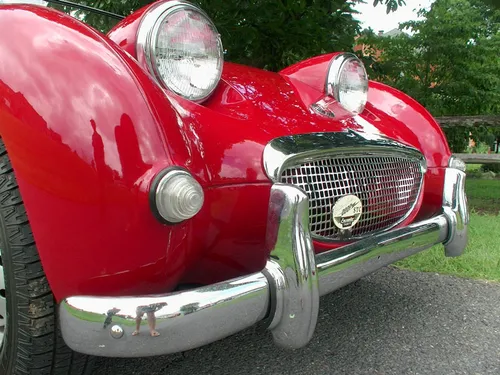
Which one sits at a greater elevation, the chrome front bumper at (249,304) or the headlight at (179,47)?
the headlight at (179,47)

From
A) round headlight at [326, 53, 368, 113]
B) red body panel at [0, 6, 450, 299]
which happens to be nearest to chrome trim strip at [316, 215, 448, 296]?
red body panel at [0, 6, 450, 299]

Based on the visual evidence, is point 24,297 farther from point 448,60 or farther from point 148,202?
point 448,60

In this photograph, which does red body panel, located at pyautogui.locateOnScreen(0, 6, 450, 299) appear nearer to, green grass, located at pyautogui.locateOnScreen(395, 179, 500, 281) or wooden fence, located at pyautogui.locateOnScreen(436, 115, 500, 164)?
green grass, located at pyautogui.locateOnScreen(395, 179, 500, 281)

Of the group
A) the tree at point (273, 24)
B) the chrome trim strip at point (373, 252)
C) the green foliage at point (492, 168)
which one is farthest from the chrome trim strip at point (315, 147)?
the green foliage at point (492, 168)

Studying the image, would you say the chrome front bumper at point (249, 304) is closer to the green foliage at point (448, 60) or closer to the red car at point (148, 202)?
the red car at point (148, 202)

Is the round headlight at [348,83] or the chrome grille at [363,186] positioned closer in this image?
the chrome grille at [363,186]

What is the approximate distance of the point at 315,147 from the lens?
147cm

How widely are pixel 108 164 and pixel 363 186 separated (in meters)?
0.91

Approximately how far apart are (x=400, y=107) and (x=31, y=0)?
174 centimetres

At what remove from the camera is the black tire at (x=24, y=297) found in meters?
1.19

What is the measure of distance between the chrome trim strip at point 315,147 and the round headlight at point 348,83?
37cm

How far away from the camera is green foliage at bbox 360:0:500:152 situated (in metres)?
7.70

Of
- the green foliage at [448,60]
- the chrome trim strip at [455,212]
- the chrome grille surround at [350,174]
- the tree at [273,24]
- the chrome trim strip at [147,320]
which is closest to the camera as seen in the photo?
the chrome trim strip at [147,320]

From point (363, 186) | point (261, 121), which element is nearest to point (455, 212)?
point (363, 186)
